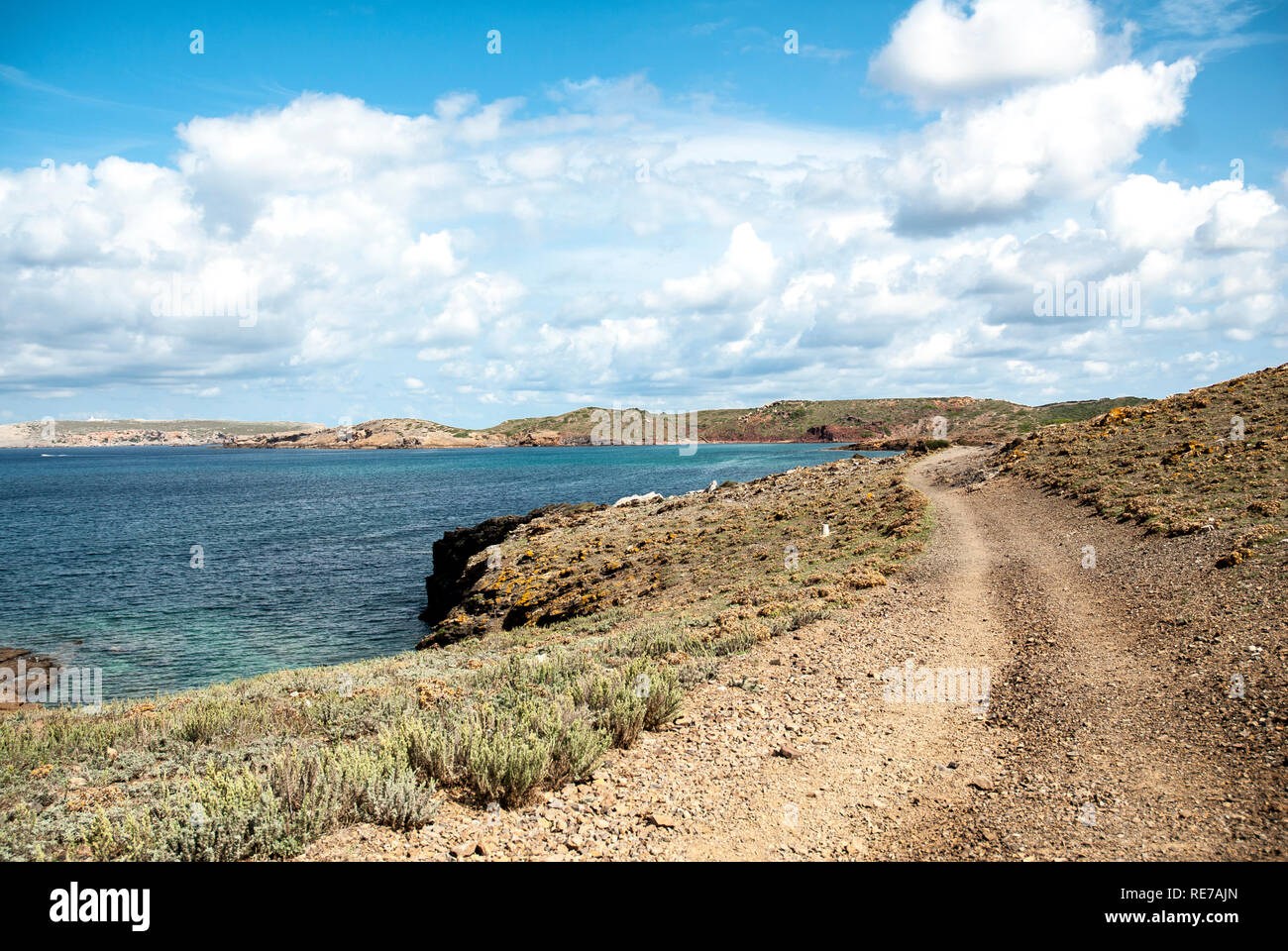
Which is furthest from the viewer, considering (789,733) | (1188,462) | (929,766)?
(1188,462)

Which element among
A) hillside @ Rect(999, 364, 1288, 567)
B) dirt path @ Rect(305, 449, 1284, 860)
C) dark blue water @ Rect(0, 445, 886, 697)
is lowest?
dark blue water @ Rect(0, 445, 886, 697)

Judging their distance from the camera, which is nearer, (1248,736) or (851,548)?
(1248,736)

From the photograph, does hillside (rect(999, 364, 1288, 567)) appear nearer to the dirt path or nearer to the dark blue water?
the dirt path

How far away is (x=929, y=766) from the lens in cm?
761

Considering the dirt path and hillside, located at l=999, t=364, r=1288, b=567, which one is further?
hillside, located at l=999, t=364, r=1288, b=567

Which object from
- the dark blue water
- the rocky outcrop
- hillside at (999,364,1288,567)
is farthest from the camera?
the rocky outcrop

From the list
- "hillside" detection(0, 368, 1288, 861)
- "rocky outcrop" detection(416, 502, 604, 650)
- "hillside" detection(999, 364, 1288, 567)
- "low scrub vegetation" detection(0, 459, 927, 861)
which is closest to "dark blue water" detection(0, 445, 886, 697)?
"rocky outcrop" detection(416, 502, 604, 650)

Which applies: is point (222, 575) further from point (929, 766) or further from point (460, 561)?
point (929, 766)

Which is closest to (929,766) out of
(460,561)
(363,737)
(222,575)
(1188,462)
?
(363,737)

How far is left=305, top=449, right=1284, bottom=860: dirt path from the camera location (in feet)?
19.6

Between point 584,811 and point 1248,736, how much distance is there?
7.50 metres
